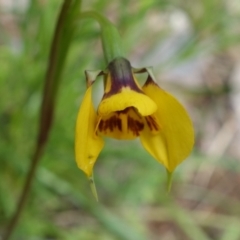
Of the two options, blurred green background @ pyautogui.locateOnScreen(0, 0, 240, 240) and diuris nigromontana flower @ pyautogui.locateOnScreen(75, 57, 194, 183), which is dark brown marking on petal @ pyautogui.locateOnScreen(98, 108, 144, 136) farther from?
blurred green background @ pyautogui.locateOnScreen(0, 0, 240, 240)

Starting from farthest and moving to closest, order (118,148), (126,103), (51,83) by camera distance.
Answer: (118,148) → (51,83) → (126,103)

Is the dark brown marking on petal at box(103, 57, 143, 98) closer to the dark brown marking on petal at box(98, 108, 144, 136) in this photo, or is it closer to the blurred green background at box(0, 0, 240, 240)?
the dark brown marking on petal at box(98, 108, 144, 136)

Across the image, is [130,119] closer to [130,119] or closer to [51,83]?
[130,119]

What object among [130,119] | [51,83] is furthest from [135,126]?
[51,83]

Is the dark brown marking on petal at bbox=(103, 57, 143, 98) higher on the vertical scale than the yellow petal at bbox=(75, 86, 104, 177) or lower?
higher

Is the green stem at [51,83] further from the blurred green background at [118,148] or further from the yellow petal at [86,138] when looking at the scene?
the blurred green background at [118,148]

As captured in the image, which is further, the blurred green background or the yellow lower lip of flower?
the blurred green background

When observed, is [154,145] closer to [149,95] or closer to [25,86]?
[149,95]

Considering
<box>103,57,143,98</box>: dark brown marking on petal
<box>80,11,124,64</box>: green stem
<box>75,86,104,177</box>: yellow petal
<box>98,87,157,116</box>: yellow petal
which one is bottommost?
<box>75,86,104,177</box>: yellow petal

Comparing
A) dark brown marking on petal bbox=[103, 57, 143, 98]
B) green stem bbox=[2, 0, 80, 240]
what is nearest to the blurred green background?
green stem bbox=[2, 0, 80, 240]
